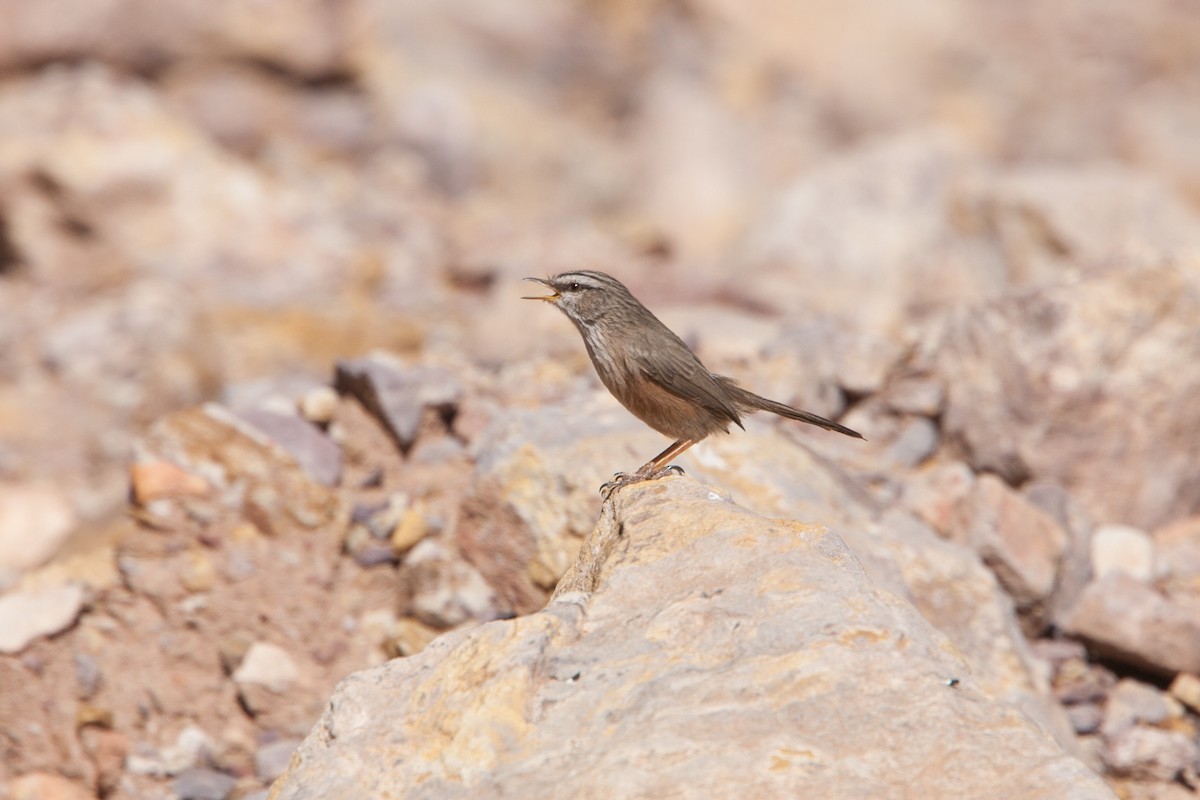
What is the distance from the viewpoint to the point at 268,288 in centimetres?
1116

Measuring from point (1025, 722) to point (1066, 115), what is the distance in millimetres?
18901

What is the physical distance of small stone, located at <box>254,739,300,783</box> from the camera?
17.4 ft

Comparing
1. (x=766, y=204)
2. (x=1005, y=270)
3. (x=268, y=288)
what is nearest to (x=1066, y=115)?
(x=766, y=204)

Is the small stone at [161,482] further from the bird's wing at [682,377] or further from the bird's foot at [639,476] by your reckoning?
the bird's wing at [682,377]

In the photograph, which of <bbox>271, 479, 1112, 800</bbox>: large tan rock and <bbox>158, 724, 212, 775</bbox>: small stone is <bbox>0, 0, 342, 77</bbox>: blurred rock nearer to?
<bbox>158, 724, 212, 775</bbox>: small stone

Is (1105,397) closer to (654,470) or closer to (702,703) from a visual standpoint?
(654,470)

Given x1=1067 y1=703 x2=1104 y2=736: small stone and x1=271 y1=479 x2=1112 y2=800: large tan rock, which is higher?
x1=271 y1=479 x2=1112 y2=800: large tan rock

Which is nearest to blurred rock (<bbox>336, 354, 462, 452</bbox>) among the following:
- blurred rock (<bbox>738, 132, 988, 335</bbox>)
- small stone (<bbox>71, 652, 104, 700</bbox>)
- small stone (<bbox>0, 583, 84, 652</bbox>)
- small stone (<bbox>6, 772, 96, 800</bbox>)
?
small stone (<bbox>0, 583, 84, 652</bbox>)

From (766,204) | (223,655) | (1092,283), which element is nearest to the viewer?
(223,655)

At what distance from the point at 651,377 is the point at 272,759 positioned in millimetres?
2358

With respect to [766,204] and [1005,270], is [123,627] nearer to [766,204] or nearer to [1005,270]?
[1005,270]

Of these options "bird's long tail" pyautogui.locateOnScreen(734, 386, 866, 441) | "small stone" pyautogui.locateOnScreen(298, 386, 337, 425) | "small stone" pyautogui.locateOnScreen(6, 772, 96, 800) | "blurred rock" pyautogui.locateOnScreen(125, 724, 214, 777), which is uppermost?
"bird's long tail" pyautogui.locateOnScreen(734, 386, 866, 441)

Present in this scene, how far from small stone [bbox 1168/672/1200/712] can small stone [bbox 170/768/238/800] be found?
4.34 metres

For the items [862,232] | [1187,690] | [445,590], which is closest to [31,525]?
[445,590]
